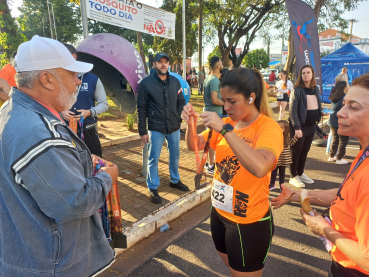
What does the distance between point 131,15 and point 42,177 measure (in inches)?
162

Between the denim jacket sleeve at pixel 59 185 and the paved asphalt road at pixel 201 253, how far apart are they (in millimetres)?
1778

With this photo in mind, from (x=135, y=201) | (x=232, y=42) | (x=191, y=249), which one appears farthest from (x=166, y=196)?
(x=232, y=42)

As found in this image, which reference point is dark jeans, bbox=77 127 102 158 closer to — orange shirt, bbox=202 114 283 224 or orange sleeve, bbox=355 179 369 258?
orange shirt, bbox=202 114 283 224

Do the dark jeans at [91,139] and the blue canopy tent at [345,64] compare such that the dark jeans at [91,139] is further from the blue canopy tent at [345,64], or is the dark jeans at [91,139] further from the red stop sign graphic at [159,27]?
the blue canopy tent at [345,64]

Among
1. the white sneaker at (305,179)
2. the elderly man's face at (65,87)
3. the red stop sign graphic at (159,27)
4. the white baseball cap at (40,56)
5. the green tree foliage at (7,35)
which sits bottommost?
the white sneaker at (305,179)

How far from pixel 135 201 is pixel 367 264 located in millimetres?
3289

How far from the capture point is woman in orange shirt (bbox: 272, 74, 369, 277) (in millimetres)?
1024

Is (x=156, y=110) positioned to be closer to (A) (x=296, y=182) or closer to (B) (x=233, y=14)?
(A) (x=296, y=182)

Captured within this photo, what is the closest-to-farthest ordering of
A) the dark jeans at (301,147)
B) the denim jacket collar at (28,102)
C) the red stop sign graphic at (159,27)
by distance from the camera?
the denim jacket collar at (28,102), the dark jeans at (301,147), the red stop sign graphic at (159,27)

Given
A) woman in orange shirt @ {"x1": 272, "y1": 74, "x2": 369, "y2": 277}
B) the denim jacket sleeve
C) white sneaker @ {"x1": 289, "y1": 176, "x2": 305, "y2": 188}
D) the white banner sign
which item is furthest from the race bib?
the white banner sign

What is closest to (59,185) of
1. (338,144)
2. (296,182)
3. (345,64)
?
(296,182)

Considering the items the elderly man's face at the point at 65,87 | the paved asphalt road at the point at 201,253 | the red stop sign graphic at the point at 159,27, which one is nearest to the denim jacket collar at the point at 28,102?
the elderly man's face at the point at 65,87

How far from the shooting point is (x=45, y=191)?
1.07 metres

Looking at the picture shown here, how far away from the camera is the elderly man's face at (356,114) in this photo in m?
1.17
